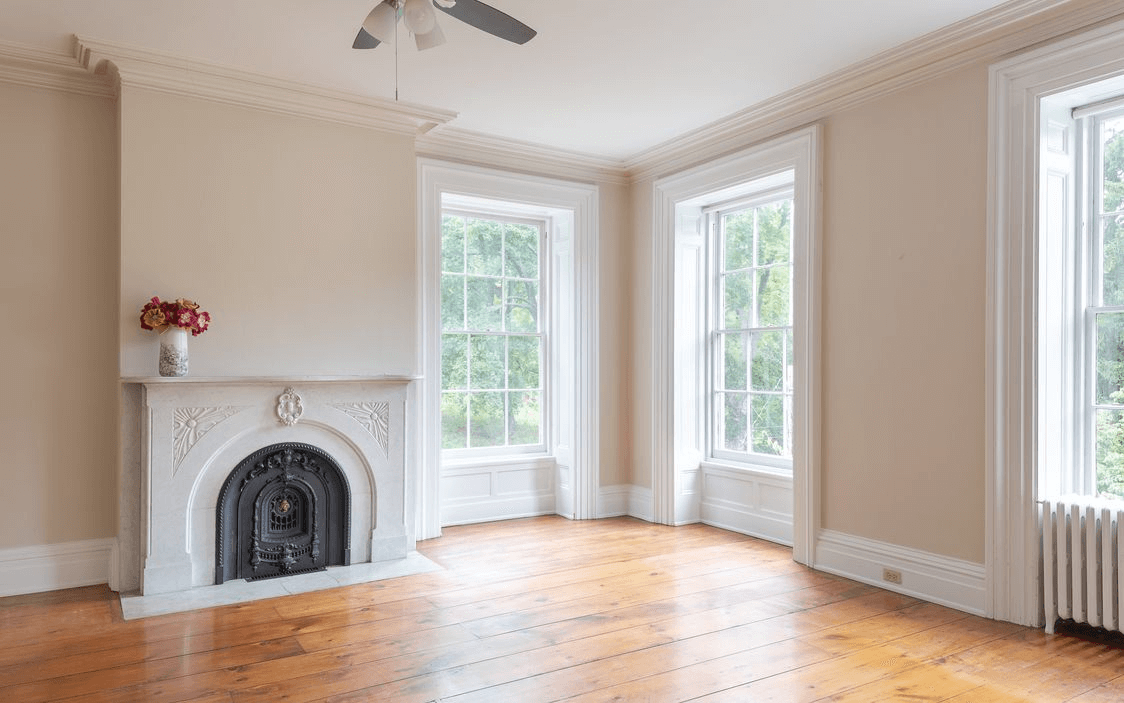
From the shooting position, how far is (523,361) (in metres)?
6.18

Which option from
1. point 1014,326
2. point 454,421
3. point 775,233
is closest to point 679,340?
point 775,233

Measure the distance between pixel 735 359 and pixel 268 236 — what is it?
3335mm

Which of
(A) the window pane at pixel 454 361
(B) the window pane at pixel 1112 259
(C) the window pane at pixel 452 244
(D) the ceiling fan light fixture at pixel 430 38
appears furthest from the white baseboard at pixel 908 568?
(D) the ceiling fan light fixture at pixel 430 38

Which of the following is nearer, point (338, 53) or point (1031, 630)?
point (1031, 630)

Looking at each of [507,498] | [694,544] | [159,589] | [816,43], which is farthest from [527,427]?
[816,43]

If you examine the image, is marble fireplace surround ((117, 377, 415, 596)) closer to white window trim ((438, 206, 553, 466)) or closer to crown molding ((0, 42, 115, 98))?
white window trim ((438, 206, 553, 466))

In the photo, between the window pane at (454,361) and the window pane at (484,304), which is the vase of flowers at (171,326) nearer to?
the window pane at (454,361)

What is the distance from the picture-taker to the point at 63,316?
4215mm

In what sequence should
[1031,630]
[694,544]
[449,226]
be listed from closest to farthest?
[1031,630], [694,544], [449,226]

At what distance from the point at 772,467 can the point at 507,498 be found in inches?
80.6

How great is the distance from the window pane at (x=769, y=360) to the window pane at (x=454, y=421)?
2.19 metres

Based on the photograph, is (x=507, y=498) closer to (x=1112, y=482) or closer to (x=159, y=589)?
(x=159, y=589)

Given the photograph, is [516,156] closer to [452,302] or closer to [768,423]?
[452,302]

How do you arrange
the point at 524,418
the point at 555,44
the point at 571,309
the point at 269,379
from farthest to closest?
the point at 524,418 → the point at 571,309 → the point at 269,379 → the point at 555,44
